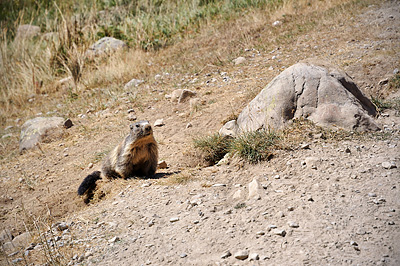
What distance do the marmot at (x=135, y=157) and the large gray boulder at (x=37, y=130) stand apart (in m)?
3.32

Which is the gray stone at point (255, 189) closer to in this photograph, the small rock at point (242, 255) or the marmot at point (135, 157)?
the small rock at point (242, 255)

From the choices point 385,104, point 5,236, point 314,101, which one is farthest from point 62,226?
point 385,104

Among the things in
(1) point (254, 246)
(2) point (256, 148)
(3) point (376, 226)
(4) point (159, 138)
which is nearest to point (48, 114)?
(4) point (159, 138)

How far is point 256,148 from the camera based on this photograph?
4.73 metres

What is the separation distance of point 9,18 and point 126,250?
15.7m

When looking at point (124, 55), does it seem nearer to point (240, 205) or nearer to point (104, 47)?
point (104, 47)

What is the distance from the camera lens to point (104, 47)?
12.1 meters

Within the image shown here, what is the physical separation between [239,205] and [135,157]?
2063 mm

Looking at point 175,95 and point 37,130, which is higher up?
point 175,95

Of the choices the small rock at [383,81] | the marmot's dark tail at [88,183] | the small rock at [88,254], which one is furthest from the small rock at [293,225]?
the small rock at [383,81]

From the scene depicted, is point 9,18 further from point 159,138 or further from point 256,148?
point 256,148

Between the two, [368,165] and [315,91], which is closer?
[368,165]

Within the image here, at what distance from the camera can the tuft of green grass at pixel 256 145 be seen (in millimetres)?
4680

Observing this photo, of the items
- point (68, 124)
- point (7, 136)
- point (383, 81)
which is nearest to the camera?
point (383, 81)
